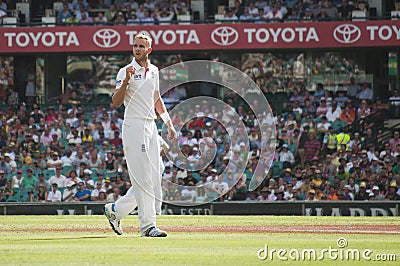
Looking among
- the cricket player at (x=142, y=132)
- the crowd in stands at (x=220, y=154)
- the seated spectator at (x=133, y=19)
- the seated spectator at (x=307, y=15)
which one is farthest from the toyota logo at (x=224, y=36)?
the cricket player at (x=142, y=132)

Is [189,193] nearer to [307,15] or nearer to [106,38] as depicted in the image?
[106,38]

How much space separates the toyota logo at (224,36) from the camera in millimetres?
28961

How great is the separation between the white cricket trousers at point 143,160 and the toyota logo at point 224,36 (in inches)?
732

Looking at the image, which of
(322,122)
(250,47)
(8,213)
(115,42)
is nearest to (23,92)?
(115,42)

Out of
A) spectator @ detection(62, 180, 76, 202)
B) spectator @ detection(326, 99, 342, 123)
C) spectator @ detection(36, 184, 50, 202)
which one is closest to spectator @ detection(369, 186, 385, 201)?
spectator @ detection(326, 99, 342, 123)

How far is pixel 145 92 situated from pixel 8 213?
9586mm

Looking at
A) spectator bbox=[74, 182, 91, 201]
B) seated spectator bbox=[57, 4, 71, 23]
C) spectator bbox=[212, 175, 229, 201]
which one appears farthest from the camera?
seated spectator bbox=[57, 4, 71, 23]

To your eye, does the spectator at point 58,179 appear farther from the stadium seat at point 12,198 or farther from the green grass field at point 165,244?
the green grass field at point 165,244

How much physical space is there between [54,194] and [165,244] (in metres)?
13.4

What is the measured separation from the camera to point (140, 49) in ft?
34.1

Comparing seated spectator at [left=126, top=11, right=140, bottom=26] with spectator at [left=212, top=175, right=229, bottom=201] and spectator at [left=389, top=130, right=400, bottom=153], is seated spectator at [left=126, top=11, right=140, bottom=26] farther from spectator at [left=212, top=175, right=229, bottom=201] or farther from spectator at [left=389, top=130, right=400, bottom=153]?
spectator at [left=389, top=130, right=400, bottom=153]

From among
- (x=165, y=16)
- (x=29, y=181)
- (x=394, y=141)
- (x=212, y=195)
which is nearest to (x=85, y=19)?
(x=165, y=16)

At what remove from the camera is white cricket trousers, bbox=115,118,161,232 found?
34.4 ft

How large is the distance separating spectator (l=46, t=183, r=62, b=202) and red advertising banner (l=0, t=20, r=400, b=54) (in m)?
7.39
